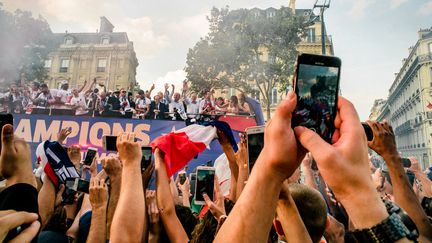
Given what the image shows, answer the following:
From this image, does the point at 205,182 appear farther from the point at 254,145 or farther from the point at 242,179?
the point at 254,145

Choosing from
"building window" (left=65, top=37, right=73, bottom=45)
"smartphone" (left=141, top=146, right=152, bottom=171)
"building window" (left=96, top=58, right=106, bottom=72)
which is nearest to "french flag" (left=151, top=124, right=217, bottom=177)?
"smartphone" (left=141, top=146, right=152, bottom=171)

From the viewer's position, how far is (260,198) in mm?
973

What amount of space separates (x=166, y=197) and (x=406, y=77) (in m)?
63.2

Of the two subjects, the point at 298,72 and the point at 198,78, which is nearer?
the point at 298,72

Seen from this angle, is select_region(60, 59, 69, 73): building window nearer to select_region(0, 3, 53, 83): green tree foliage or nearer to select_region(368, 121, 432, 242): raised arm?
select_region(0, 3, 53, 83): green tree foliage

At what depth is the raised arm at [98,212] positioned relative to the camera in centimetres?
202

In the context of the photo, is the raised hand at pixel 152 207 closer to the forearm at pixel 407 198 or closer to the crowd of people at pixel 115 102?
the forearm at pixel 407 198

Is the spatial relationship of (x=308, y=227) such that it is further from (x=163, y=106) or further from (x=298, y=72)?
(x=163, y=106)

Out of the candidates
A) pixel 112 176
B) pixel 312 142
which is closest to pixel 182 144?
pixel 112 176

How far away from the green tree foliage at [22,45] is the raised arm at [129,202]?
24.3 metres

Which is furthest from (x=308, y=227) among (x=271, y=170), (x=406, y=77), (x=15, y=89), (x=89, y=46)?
(x=406, y=77)

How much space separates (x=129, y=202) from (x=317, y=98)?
4.20 feet

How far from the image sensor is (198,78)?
22000 millimetres

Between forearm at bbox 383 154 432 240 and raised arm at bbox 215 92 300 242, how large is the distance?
127cm
